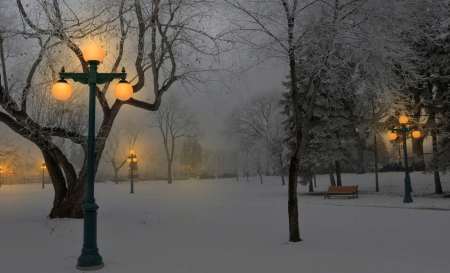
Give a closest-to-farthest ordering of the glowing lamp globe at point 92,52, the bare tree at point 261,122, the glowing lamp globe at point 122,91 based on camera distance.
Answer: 1. the glowing lamp globe at point 92,52
2. the glowing lamp globe at point 122,91
3. the bare tree at point 261,122

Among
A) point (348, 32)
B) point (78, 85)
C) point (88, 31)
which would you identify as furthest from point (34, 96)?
point (348, 32)

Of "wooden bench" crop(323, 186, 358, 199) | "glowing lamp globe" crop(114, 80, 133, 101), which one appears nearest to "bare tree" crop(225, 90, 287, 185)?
"wooden bench" crop(323, 186, 358, 199)

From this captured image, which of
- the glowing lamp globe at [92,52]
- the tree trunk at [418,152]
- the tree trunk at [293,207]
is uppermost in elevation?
the glowing lamp globe at [92,52]

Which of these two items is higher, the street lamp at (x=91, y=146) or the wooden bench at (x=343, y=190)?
the street lamp at (x=91, y=146)

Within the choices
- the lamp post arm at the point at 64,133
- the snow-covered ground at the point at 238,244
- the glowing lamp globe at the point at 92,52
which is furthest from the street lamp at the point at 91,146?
the lamp post arm at the point at 64,133

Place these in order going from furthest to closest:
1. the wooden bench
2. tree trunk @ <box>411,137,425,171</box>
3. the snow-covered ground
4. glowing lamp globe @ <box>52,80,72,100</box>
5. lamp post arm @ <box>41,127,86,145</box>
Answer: tree trunk @ <box>411,137,425,171</box>, the wooden bench, lamp post arm @ <box>41,127,86,145</box>, glowing lamp globe @ <box>52,80,72,100</box>, the snow-covered ground

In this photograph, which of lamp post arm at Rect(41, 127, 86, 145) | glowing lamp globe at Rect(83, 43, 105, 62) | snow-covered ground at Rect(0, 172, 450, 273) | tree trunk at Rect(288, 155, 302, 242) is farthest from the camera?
lamp post arm at Rect(41, 127, 86, 145)

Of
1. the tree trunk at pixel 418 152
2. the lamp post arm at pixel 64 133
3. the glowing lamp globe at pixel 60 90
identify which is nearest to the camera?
the glowing lamp globe at pixel 60 90

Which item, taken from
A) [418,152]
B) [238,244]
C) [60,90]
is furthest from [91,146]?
[418,152]

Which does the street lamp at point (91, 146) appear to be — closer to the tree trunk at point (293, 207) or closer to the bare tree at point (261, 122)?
the tree trunk at point (293, 207)

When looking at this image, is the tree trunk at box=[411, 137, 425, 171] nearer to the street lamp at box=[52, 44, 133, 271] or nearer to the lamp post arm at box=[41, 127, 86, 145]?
the lamp post arm at box=[41, 127, 86, 145]

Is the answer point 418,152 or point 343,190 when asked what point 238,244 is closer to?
point 343,190

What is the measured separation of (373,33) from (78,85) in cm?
1050

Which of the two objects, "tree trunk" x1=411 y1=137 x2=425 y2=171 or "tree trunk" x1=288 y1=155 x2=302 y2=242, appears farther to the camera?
"tree trunk" x1=411 y1=137 x2=425 y2=171
